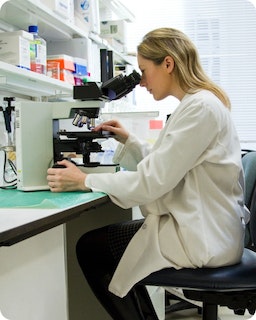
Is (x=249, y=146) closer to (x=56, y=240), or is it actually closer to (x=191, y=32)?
(x=191, y=32)

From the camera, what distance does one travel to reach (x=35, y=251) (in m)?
1.13

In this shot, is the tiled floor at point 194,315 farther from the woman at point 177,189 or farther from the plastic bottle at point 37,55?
the plastic bottle at point 37,55

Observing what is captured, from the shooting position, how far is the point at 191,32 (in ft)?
11.8

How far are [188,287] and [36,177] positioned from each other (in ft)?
2.35

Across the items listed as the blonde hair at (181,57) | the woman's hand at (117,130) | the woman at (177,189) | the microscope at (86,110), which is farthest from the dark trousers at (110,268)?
the blonde hair at (181,57)

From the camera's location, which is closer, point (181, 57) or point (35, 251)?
point (35, 251)

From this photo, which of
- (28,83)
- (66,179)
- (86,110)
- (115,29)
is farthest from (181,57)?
(115,29)

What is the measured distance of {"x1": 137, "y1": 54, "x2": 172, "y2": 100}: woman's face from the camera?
5.01ft

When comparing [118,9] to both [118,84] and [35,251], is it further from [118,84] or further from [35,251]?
[35,251]

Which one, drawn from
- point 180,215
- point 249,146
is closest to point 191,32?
point 249,146

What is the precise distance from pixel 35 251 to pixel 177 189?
0.50m

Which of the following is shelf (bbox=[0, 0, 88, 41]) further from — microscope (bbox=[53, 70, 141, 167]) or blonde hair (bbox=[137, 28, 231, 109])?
blonde hair (bbox=[137, 28, 231, 109])

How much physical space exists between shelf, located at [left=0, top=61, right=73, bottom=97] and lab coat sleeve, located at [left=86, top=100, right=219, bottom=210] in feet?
2.24

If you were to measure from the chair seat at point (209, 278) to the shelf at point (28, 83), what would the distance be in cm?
94
